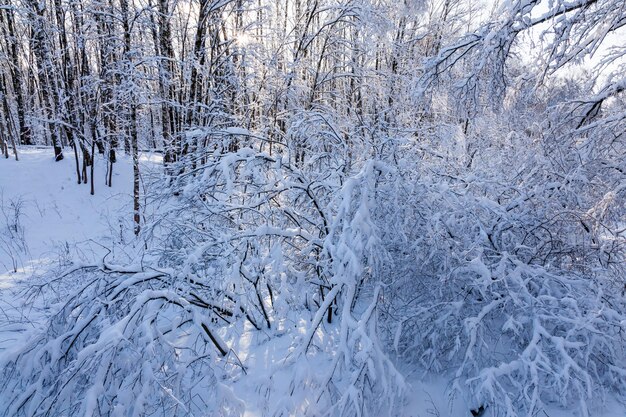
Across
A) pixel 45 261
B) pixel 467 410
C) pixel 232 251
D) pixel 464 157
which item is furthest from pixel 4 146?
pixel 467 410

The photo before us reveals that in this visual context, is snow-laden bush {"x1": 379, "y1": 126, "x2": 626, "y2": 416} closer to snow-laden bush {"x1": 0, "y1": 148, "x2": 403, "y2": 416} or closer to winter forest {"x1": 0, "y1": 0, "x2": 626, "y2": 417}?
winter forest {"x1": 0, "y1": 0, "x2": 626, "y2": 417}

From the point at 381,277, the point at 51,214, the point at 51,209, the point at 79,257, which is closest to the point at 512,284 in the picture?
the point at 381,277

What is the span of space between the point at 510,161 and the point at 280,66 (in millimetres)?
7455

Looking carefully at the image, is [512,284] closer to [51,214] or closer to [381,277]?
[381,277]

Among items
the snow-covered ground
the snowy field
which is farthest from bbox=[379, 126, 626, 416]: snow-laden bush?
the snow-covered ground

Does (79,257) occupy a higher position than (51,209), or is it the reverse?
(79,257)

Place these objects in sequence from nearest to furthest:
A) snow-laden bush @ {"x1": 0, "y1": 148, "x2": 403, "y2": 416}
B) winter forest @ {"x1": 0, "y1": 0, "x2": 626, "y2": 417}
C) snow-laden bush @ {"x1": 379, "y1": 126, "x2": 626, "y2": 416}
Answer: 1. snow-laden bush @ {"x1": 0, "y1": 148, "x2": 403, "y2": 416}
2. winter forest @ {"x1": 0, "y1": 0, "x2": 626, "y2": 417}
3. snow-laden bush @ {"x1": 379, "y1": 126, "x2": 626, "y2": 416}

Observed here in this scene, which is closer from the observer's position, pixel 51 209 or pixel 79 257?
pixel 79 257

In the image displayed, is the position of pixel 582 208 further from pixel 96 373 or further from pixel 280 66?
pixel 280 66

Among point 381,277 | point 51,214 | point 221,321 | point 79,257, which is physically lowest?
point 51,214

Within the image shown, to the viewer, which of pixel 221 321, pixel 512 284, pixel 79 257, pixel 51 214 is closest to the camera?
pixel 512 284

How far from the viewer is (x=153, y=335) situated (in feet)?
10.4

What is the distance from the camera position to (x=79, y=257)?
23.2 ft

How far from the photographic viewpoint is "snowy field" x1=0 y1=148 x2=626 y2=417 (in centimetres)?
361
